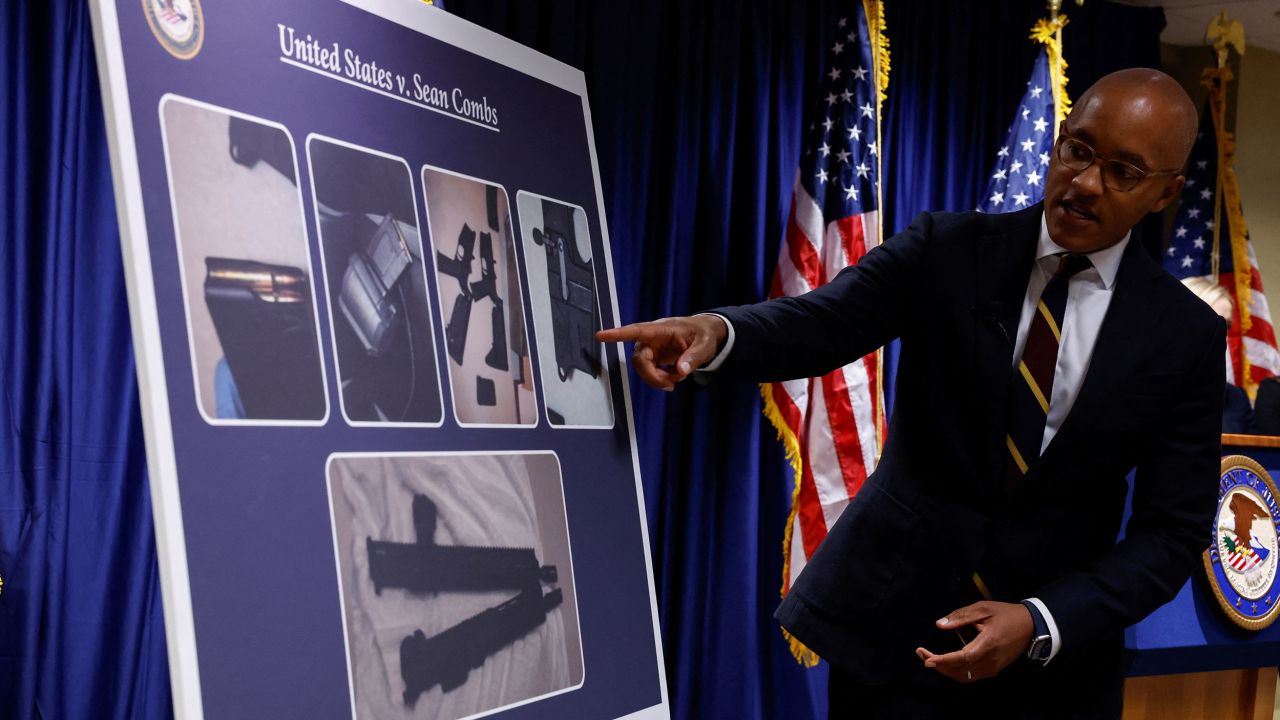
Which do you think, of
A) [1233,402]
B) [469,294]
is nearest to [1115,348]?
[469,294]

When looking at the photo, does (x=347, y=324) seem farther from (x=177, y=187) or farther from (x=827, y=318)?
(x=827, y=318)

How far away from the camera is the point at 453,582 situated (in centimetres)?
147

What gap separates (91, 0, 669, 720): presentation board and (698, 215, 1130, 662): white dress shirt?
0.67m

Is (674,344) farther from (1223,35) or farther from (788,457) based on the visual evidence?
(1223,35)

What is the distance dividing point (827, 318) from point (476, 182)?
22.7 inches

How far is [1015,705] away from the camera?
5.31 feet

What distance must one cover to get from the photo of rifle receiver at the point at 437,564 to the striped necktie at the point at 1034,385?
0.73 meters

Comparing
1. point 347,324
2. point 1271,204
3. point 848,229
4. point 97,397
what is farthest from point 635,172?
point 1271,204

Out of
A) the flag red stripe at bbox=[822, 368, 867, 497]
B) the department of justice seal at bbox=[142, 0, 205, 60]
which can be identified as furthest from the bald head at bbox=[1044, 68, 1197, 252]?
the flag red stripe at bbox=[822, 368, 867, 497]

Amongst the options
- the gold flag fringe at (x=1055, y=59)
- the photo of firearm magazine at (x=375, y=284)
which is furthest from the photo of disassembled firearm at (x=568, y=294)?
the gold flag fringe at (x=1055, y=59)

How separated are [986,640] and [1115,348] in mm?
468

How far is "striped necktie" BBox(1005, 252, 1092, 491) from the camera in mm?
1573

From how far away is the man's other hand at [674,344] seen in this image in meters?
1.52

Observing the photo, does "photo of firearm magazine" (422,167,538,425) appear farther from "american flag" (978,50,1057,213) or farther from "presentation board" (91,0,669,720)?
"american flag" (978,50,1057,213)
